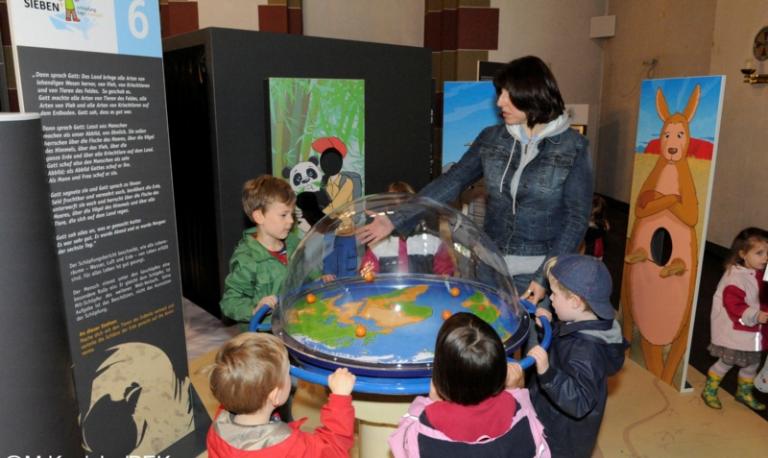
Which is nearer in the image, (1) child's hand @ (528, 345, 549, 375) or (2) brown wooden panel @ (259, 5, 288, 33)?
(1) child's hand @ (528, 345, 549, 375)

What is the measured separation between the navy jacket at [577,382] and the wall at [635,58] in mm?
7107

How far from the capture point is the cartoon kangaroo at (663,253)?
393 centimetres

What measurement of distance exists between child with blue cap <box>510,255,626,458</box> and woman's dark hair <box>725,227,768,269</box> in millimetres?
1914

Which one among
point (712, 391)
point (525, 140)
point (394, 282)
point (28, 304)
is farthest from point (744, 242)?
point (28, 304)

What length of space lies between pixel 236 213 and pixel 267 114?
0.85 meters

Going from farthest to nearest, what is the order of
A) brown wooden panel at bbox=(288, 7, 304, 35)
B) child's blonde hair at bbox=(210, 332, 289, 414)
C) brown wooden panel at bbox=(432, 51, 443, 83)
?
1. brown wooden panel at bbox=(432, 51, 443, 83)
2. brown wooden panel at bbox=(288, 7, 304, 35)
3. child's blonde hair at bbox=(210, 332, 289, 414)

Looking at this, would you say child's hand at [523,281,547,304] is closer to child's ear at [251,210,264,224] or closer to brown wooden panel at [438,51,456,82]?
child's ear at [251,210,264,224]

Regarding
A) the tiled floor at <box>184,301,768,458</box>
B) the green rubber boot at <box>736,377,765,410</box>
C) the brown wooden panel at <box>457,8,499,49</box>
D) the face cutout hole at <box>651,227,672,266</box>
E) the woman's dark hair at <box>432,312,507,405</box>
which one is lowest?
the tiled floor at <box>184,301,768,458</box>

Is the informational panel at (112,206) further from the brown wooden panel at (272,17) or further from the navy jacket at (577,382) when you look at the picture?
the brown wooden panel at (272,17)

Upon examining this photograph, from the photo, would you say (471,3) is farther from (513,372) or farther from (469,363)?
(469,363)

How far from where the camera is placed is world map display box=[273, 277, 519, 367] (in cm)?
220

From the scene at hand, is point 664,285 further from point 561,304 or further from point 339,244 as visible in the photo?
point 339,244

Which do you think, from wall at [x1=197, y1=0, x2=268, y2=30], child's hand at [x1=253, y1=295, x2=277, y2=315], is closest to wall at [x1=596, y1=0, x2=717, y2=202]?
wall at [x1=197, y1=0, x2=268, y2=30]

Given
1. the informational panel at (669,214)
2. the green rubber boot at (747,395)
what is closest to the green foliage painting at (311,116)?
the informational panel at (669,214)
